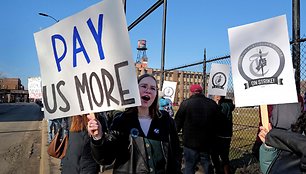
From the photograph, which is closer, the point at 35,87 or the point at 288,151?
the point at 288,151

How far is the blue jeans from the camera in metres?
5.38

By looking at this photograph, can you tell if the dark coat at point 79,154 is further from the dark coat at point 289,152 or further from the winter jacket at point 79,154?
the dark coat at point 289,152

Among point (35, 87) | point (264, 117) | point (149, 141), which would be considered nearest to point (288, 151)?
point (264, 117)

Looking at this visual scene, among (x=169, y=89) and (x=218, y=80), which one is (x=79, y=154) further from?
(x=169, y=89)

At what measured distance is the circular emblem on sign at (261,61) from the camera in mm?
2217

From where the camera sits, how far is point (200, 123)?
5.43m

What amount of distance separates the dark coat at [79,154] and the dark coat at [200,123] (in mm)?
2155

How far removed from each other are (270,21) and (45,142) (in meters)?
10.6

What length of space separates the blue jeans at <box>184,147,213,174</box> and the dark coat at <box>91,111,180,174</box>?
2591 millimetres

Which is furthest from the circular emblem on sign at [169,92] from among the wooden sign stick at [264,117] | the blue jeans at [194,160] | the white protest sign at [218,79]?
the wooden sign stick at [264,117]

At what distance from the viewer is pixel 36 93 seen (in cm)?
1510

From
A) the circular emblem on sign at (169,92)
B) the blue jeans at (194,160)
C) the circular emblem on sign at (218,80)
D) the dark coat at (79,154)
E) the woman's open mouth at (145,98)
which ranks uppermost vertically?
the circular emblem on sign at (218,80)

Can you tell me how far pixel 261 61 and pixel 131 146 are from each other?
1.18 meters

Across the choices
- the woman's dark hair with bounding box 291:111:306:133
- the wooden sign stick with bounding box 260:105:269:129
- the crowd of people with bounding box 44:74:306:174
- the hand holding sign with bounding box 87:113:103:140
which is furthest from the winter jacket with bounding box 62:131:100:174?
the woman's dark hair with bounding box 291:111:306:133
